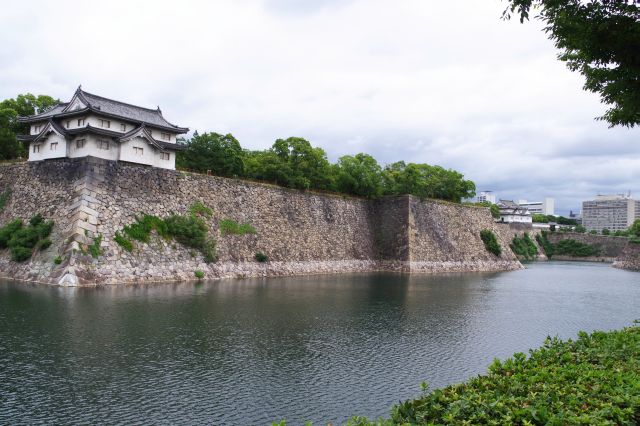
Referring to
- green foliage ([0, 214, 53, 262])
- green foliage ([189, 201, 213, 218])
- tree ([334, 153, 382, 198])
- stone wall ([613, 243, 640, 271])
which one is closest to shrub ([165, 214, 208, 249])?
green foliage ([189, 201, 213, 218])

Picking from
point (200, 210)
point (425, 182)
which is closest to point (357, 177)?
point (425, 182)

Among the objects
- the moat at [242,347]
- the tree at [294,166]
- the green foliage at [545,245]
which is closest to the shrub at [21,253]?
the moat at [242,347]

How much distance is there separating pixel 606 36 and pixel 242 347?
11.3 metres

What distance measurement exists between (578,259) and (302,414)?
283ft

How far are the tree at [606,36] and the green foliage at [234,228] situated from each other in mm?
25158

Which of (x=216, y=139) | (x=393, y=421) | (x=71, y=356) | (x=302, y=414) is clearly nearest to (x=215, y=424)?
(x=302, y=414)

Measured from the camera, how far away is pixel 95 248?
24547mm

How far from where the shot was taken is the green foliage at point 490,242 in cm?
5334

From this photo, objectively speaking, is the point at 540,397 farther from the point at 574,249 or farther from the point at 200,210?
the point at 574,249

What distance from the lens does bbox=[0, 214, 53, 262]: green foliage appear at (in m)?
25.0

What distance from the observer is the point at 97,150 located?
28.7 metres

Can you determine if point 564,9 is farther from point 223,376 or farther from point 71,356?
point 71,356

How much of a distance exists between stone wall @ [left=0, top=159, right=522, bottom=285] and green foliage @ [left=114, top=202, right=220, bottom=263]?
40cm

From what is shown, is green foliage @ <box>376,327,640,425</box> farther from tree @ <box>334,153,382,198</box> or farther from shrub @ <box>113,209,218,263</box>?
tree @ <box>334,153,382,198</box>
